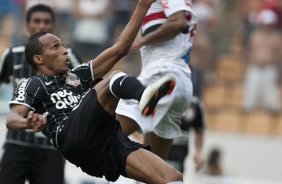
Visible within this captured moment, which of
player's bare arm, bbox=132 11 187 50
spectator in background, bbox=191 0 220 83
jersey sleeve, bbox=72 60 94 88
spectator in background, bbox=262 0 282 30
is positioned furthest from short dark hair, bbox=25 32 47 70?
spectator in background, bbox=262 0 282 30

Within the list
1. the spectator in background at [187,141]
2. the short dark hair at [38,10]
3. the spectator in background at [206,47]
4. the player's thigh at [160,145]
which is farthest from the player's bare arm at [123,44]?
the spectator in background at [206,47]

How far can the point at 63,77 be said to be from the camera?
7980mm

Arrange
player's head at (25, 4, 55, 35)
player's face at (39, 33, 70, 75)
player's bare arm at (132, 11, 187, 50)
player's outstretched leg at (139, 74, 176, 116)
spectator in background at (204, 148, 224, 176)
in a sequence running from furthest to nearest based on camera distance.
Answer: spectator in background at (204, 148, 224, 176) → player's head at (25, 4, 55, 35) → player's bare arm at (132, 11, 187, 50) → player's face at (39, 33, 70, 75) → player's outstretched leg at (139, 74, 176, 116)

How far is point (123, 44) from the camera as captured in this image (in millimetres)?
8102

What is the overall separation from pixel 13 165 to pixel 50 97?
1436 mm

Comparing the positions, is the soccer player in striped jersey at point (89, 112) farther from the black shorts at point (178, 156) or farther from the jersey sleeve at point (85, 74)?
the black shorts at point (178, 156)

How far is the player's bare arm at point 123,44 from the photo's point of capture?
7988 millimetres

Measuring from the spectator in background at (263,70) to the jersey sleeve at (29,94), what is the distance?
8271mm

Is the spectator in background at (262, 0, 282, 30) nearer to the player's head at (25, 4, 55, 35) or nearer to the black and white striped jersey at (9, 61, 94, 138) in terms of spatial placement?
the player's head at (25, 4, 55, 35)

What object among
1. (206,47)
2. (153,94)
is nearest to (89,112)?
(153,94)

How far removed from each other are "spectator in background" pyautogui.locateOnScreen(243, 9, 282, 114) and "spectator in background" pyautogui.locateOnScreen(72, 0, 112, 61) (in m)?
2.44

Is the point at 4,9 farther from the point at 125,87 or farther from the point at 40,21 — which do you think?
the point at 125,87

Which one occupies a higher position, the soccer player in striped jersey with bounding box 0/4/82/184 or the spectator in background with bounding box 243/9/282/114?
the soccer player in striped jersey with bounding box 0/4/82/184

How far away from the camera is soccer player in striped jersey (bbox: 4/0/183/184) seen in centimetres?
761
